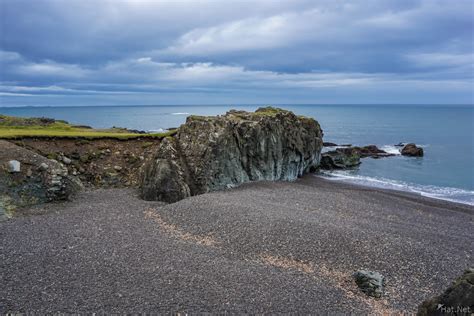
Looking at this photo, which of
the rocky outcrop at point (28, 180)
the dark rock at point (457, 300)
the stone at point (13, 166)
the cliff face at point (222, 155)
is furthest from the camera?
the cliff face at point (222, 155)

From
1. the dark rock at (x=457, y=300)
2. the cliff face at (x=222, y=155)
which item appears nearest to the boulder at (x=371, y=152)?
the cliff face at (x=222, y=155)

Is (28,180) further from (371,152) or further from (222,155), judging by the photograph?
(371,152)

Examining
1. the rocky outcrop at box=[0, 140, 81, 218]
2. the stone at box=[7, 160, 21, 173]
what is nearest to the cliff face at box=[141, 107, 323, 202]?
the rocky outcrop at box=[0, 140, 81, 218]

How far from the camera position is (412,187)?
48.4 meters

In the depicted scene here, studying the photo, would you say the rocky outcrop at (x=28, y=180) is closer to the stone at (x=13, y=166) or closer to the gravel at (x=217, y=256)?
the stone at (x=13, y=166)

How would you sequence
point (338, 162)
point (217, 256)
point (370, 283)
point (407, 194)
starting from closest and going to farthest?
1. point (370, 283)
2. point (217, 256)
3. point (407, 194)
4. point (338, 162)

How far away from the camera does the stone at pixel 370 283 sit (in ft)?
45.9

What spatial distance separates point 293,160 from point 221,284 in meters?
35.9

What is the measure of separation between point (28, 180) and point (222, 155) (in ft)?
52.6

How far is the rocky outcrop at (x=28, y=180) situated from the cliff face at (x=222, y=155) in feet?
19.8

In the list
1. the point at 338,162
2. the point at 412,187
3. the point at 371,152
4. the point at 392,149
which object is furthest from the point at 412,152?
the point at 412,187

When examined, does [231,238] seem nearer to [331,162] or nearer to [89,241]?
[89,241]

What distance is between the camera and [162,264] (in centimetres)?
1505

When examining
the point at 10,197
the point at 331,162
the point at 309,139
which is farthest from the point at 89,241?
the point at 331,162
